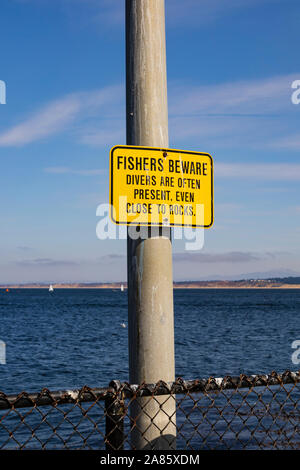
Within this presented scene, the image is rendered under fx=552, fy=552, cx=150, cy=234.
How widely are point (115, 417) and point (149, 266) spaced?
91 cm

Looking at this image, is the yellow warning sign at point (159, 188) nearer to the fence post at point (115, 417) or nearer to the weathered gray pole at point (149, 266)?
the weathered gray pole at point (149, 266)

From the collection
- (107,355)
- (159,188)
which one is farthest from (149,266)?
(107,355)

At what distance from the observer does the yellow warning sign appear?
3.43 meters

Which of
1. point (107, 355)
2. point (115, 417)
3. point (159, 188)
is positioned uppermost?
point (159, 188)

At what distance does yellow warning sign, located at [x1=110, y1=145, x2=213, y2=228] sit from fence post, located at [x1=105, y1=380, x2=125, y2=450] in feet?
3.36

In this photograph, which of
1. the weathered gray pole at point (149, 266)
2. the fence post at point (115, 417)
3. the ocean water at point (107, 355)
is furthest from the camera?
the ocean water at point (107, 355)

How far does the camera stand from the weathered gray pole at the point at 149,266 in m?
3.36

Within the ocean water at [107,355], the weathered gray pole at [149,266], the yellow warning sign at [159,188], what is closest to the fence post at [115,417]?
the weathered gray pole at [149,266]

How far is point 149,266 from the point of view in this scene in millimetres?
3420

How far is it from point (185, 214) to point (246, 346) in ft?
157

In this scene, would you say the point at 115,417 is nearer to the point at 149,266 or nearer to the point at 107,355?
the point at 149,266

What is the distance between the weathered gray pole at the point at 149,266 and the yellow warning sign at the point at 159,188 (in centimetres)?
9

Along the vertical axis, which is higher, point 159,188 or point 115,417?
point 159,188

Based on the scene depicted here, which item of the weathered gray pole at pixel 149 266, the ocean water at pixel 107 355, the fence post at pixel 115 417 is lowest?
the ocean water at pixel 107 355
